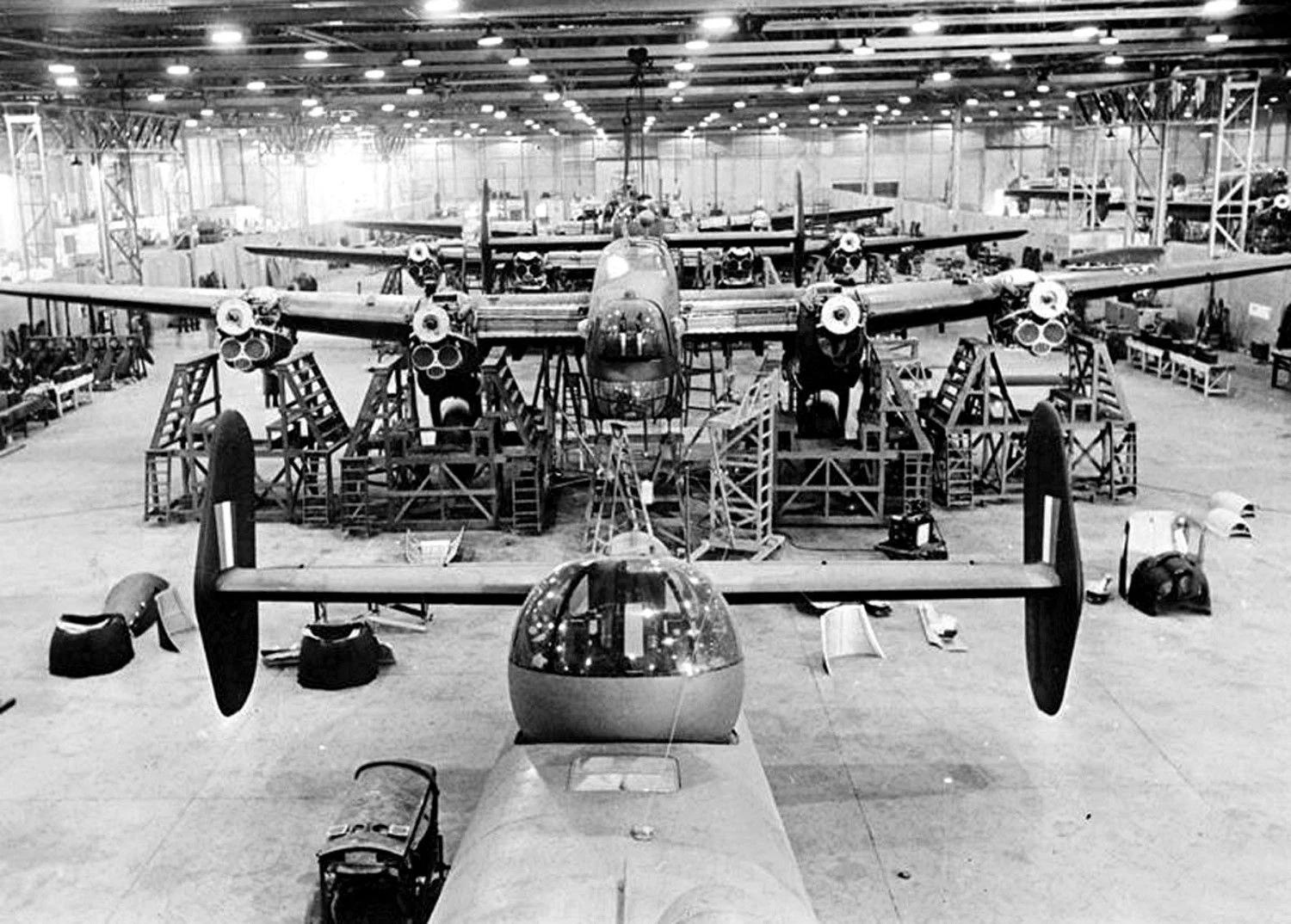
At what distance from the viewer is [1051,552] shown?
10.2 meters

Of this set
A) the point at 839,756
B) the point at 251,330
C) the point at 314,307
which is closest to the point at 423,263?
the point at 314,307

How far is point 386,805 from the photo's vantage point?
9.91 m

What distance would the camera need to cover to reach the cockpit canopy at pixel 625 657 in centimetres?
875

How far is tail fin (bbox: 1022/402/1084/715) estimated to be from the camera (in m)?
9.86

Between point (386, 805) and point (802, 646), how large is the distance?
7.54m

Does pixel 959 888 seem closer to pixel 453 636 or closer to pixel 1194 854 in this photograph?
pixel 1194 854

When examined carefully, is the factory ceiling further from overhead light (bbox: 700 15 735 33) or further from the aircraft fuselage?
the aircraft fuselage

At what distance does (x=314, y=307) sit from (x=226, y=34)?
952 centimetres

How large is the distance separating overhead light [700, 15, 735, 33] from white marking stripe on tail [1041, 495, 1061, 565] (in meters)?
20.2

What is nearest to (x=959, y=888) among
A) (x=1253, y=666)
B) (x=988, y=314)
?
(x=1253, y=666)

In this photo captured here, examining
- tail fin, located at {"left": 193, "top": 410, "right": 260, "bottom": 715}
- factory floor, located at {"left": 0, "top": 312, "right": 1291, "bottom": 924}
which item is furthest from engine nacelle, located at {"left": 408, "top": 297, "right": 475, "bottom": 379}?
tail fin, located at {"left": 193, "top": 410, "right": 260, "bottom": 715}

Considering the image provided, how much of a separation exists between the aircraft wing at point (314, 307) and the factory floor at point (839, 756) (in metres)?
4.67

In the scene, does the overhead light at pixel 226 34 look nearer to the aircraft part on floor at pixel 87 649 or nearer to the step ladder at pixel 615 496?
the step ladder at pixel 615 496

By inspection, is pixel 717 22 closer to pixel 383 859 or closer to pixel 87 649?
pixel 87 649
